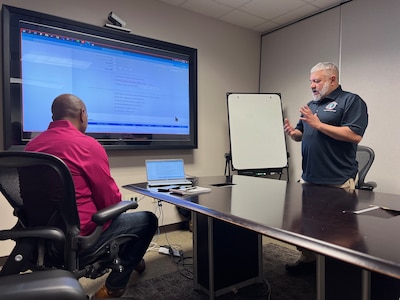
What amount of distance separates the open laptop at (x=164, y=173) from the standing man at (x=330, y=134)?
35.3 inches

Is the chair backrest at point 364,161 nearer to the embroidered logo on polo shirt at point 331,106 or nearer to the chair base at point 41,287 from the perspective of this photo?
the embroidered logo on polo shirt at point 331,106

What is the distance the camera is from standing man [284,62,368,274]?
191cm

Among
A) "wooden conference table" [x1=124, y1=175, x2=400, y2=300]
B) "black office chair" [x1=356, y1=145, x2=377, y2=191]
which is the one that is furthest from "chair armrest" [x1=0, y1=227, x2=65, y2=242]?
"black office chair" [x1=356, y1=145, x2=377, y2=191]

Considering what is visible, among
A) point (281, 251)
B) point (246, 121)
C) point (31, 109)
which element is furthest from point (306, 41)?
point (31, 109)

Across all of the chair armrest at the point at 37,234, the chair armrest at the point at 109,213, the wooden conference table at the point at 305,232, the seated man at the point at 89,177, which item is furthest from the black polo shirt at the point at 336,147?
the chair armrest at the point at 37,234

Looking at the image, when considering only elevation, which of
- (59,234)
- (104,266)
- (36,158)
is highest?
(36,158)

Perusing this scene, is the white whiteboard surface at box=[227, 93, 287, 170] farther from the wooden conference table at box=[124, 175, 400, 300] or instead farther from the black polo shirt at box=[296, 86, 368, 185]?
the wooden conference table at box=[124, 175, 400, 300]

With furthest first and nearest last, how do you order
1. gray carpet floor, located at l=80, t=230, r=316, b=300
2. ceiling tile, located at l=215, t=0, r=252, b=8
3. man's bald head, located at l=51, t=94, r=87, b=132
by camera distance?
ceiling tile, located at l=215, t=0, r=252, b=8 → gray carpet floor, located at l=80, t=230, r=316, b=300 → man's bald head, located at l=51, t=94, r=87, b=132

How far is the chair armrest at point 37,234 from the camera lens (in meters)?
1.20

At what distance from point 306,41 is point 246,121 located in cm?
121

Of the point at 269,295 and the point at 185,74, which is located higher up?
the point at 185,74

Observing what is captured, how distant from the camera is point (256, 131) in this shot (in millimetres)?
3578

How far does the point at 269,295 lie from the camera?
1.83 metres

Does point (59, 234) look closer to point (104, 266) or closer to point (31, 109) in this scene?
point (104, 266)
